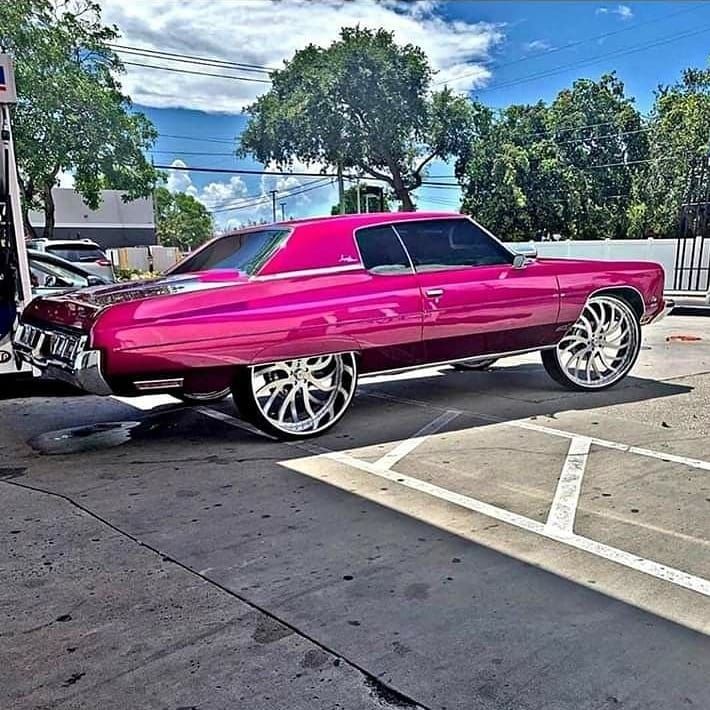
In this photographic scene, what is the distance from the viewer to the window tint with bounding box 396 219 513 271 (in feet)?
18.7

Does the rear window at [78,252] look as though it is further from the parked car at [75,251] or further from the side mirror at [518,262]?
the side mirror at [518,262]

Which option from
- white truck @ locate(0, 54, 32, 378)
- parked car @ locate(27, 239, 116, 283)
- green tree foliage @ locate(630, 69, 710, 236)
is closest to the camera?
white truck @ locate(0, 54, 32, 378)

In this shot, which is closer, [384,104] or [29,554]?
[29,554]

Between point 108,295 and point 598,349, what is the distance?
433cm

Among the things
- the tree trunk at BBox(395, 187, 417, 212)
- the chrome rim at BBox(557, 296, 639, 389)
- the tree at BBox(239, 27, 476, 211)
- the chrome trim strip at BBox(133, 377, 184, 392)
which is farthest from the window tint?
the tree trunk at BBox(395, 187, 417, 212)

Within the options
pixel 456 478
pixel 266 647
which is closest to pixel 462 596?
pixel 266 647

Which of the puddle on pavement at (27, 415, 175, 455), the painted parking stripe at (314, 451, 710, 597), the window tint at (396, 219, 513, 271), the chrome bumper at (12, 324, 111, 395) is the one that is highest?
the window tint at (396, 219, 513, 271)

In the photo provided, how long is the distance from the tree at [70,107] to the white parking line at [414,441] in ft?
46.7

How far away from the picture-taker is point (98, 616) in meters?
2.81

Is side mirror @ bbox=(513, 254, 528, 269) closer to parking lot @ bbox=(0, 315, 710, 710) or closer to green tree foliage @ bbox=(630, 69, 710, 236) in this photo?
parking lot @ bbox=(0, 315, 710, 710)

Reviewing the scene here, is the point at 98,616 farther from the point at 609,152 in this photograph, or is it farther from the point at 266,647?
the point at 609,152

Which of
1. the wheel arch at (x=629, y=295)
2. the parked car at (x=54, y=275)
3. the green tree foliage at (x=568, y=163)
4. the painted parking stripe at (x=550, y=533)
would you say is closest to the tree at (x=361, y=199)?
the green tree foliage at (x=568, y=163)

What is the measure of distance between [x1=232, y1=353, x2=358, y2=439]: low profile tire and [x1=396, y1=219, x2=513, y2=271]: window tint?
105 cm

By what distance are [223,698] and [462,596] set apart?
105cm
